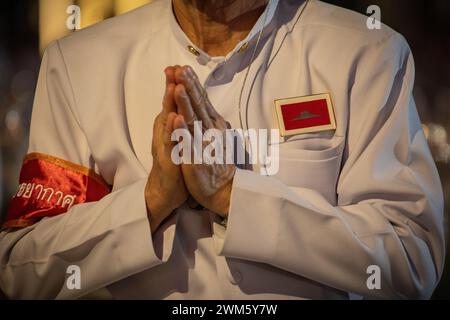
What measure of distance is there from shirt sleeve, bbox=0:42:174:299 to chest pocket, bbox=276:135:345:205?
23 centimetres

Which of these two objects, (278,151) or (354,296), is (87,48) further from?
(354,296)

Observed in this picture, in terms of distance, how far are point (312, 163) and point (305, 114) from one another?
9 cm

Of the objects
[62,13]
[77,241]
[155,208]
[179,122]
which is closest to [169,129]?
[179,122]

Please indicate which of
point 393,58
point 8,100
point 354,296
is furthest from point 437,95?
point 8,100

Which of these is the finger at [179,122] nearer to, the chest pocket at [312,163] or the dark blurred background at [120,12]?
the chest pocket at [312,163]

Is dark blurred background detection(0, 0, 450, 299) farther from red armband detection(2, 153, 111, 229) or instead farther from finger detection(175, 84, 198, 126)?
finger detection(175, 84, 198, 126)

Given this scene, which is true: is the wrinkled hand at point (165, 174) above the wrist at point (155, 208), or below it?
above

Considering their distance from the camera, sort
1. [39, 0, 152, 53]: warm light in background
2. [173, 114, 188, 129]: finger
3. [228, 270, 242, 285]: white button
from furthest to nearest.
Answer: [39, 0, 152, 53]: warm light in background
[228, 270, 242, 285]: white button
[173, 114, 188, 129]: finger

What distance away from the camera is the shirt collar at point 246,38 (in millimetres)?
1531

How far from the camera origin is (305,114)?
4.87 ft

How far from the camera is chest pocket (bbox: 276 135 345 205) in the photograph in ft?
4.77

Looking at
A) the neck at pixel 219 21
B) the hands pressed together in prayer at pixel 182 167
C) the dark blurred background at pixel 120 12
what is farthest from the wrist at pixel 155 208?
the dark blurred background at pixel 120 12

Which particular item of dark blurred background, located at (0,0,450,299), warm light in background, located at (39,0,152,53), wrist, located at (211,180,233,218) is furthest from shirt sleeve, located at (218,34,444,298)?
warm light in background, located at (39,0,152,53)

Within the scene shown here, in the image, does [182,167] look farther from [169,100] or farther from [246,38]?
[246,38]
